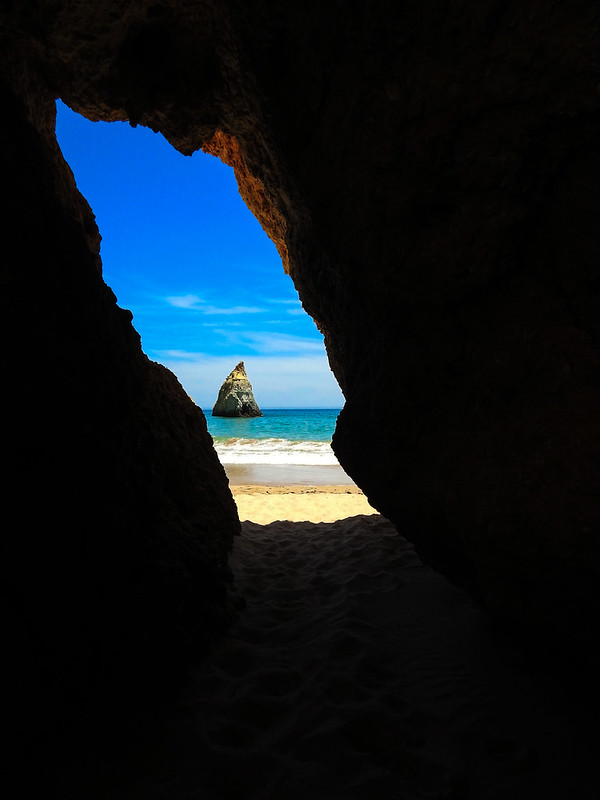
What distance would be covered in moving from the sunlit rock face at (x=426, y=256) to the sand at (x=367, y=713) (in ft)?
1.83

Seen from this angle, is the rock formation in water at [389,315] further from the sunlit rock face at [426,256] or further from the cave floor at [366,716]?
the cave floor at [366,716]

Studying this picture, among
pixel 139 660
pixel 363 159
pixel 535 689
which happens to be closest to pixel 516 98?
pixel 363 159

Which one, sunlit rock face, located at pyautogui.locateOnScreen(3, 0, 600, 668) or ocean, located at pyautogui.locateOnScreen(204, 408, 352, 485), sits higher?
sunlit rock face, located at pyautogui.locateOnScreen(3, 0, 600, 668)

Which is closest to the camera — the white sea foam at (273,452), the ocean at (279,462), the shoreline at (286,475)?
the shoreline at (286,475)

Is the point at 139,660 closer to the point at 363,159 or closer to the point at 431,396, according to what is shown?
the point at 431,396

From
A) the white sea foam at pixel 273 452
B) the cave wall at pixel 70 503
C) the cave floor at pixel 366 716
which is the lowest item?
the white sea foam at pixel 273 452

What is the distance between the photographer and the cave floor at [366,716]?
73.2 inches

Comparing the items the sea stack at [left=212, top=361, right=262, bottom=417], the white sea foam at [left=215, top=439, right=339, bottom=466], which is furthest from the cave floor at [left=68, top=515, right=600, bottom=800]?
the sea stack at [left=212, top=361, right=262, bottom=417]

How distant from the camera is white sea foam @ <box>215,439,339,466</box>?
18531 mm

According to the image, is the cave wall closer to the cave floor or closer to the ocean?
the cave floor

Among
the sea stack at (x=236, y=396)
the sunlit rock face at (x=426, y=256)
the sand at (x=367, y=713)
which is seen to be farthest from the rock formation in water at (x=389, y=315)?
the sea stack at (x=236, y=396)

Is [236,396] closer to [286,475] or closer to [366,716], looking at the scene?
[286,475]

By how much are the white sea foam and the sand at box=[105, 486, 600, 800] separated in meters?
13.8

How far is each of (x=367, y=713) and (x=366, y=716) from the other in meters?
0.02
